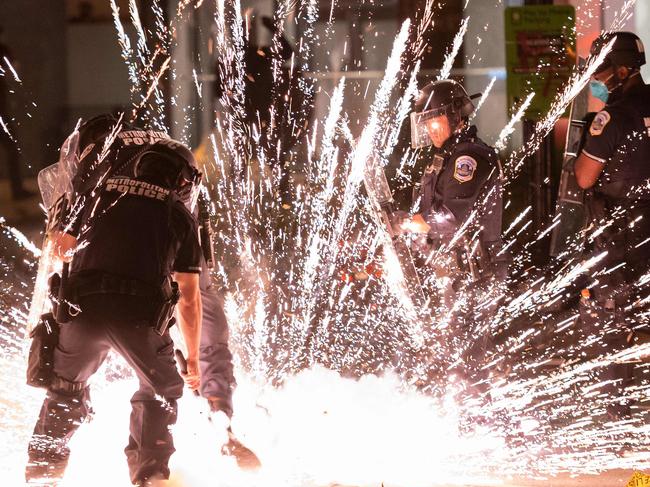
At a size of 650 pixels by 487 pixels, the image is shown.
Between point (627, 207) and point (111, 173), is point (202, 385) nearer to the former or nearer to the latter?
point (111, 173)

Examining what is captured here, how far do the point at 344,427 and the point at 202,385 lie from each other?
0.89 m

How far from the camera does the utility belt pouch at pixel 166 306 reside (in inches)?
170

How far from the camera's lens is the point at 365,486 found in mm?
4617

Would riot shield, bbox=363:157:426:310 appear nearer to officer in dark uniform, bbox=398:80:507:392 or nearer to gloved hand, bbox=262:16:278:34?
officer in dark uniform, bbox=398:80:507:392

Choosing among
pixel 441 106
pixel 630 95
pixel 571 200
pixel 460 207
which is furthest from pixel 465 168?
pixel 630 95

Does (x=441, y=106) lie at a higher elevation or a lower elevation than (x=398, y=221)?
higher

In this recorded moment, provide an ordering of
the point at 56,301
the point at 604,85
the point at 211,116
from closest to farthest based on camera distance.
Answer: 1. the point at 56,301
2. the point at 604,85
3. the point at 211,116

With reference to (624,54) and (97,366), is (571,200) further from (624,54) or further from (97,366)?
(97,366)

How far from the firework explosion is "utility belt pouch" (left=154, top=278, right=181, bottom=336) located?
834 millimetres

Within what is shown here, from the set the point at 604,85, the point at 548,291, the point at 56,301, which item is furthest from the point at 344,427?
the point at 548,291

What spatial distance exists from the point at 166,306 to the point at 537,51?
189 inches

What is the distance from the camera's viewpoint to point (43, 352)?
4.35 metres

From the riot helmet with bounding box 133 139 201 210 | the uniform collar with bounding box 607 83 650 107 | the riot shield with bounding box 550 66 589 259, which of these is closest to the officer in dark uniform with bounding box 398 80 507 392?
the riot shield with bounding box 550 66 589 259

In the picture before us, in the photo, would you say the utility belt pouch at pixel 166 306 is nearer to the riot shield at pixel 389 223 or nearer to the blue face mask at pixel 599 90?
the riot shield at pixel 389 223
